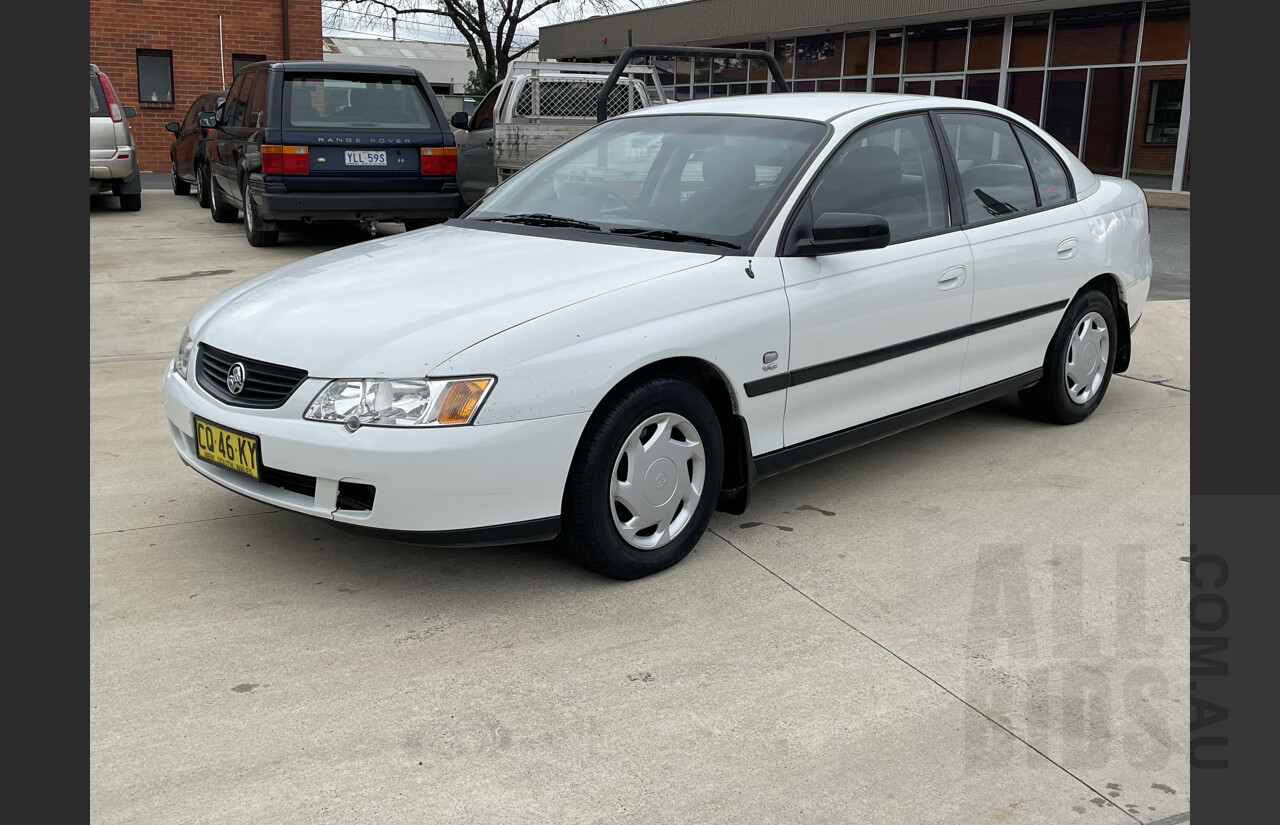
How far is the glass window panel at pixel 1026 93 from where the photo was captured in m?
22.3

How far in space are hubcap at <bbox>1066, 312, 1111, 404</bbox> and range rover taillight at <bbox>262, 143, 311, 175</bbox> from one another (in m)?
7.55

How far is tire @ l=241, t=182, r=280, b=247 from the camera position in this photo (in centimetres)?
1168

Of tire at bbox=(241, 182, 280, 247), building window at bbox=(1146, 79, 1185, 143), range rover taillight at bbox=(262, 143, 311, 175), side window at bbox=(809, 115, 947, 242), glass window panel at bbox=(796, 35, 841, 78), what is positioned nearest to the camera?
side window at bbox=(809, 115, 947, 242)

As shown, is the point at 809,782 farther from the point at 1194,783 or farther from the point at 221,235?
the point at 221,235

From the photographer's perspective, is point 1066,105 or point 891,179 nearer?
point 891,179

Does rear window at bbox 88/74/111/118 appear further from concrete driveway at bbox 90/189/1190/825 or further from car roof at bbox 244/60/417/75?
concrete driveway at bbox 90/189/1190/825

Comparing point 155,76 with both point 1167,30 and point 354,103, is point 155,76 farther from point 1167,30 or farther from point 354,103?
point 1167,30

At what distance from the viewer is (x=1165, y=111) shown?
64.8 feet

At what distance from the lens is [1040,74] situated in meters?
22.2

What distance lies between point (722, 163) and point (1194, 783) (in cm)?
275

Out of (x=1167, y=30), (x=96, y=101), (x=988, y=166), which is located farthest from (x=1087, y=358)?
(x=1167, y=30)

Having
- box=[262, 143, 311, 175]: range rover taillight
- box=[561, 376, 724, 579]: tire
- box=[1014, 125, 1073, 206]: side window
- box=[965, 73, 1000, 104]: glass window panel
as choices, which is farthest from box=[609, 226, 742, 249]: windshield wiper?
box=[965, 73, 1000, 104]: glass window panel

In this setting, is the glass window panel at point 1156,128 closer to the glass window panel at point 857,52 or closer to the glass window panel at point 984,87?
the glass window panel at point 984,87

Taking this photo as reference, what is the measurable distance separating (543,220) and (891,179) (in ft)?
4.62
